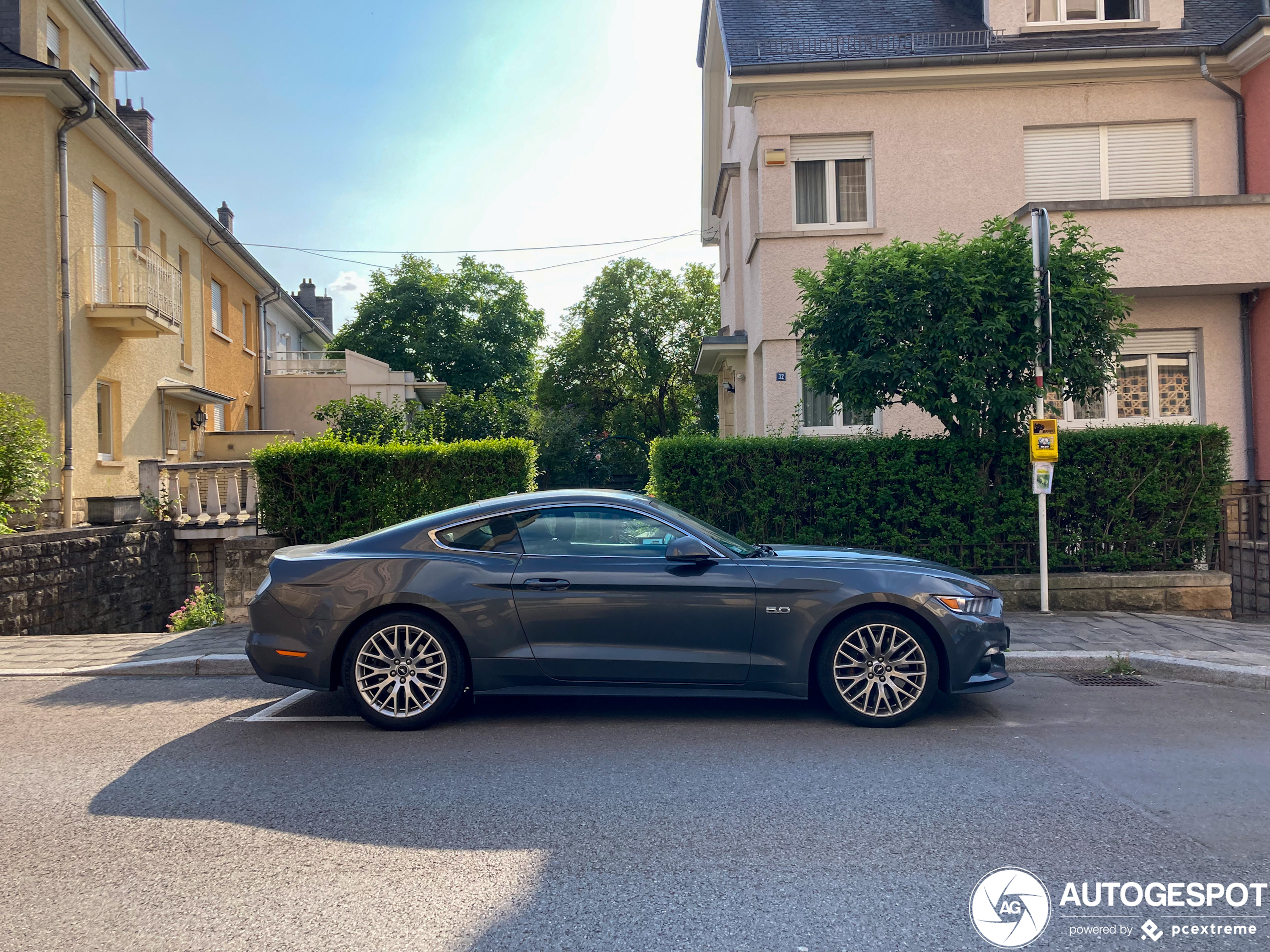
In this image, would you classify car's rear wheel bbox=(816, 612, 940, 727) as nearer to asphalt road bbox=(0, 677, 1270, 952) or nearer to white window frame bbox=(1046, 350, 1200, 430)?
asphalt road bbox=(0, 677, 1270, 952)

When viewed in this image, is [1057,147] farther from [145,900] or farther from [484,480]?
[145,900]

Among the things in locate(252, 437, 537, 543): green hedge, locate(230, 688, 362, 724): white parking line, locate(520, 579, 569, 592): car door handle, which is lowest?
locate(230, 688, 362, 724): white parking line

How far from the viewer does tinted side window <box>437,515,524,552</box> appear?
5859 mm

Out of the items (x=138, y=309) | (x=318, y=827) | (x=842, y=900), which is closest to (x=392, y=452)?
(x=318, y=827)

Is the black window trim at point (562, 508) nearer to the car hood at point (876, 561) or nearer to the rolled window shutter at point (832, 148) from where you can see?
the car hood at point (876, 561)

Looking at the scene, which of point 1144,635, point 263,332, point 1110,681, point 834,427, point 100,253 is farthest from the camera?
point 263,332

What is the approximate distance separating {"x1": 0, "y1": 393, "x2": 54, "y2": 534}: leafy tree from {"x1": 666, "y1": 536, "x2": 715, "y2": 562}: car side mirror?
8859 mm

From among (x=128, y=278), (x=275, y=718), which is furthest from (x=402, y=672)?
(x=128, y=278)

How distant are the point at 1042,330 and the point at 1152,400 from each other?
20.9ft

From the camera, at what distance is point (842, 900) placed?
3.29 metres

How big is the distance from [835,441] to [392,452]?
4917mm

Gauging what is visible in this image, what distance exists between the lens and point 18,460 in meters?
11.1

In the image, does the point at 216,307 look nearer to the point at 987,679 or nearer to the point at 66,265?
the point at 66,265

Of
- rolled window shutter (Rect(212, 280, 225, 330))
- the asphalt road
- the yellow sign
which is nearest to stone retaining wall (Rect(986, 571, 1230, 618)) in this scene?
the yellow sign
